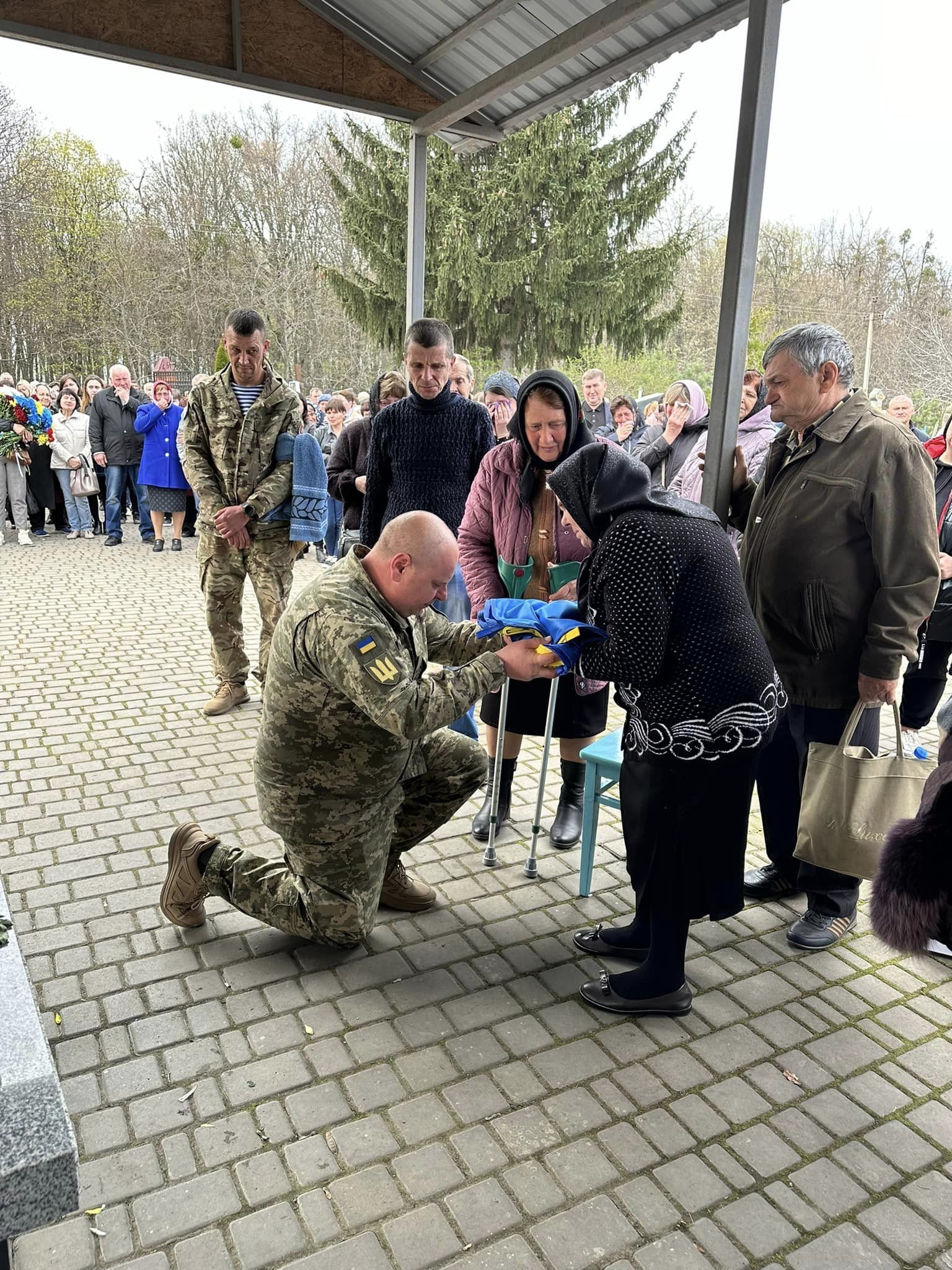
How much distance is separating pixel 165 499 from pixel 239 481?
21.0 ft

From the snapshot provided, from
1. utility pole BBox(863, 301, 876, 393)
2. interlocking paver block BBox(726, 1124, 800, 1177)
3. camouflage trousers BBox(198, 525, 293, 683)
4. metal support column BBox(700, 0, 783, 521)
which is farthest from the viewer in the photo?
utility pole BBox(863, 301, 876, 393)

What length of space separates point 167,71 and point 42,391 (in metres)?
9.46

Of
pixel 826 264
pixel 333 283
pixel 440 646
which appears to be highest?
pixel 826 264

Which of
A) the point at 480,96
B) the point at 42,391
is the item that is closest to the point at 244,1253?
the point at 480,96

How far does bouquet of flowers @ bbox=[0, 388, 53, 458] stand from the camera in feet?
38.2

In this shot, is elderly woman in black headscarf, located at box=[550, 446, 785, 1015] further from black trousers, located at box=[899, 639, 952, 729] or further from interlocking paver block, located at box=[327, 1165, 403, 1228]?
black trousers, located at box=[899, 639, 952, 729]

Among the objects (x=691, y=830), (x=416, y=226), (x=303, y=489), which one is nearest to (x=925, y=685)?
(x=691, y=830)

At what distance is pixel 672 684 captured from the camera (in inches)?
112

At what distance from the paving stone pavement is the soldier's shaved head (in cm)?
135

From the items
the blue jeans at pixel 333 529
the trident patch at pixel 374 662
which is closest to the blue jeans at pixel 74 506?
the blue jeans at pixel 333 529

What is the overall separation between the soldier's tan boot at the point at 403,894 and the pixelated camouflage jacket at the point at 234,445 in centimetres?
280

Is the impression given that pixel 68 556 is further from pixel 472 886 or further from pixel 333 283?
pixel 333 283

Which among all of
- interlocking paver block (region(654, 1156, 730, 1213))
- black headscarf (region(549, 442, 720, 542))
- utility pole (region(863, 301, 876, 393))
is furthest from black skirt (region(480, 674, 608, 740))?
utility pole (region(863, 301, 876, 393))

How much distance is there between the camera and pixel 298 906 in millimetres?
3180
